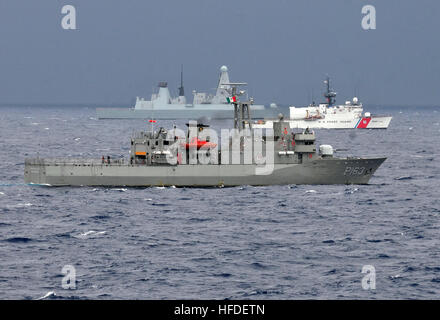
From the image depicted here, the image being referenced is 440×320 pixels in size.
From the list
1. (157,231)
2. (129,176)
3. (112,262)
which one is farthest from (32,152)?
(112,262)

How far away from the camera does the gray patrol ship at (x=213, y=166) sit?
48.2 metres

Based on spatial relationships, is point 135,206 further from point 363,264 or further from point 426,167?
point 426,167

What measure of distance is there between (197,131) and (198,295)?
28236 mm

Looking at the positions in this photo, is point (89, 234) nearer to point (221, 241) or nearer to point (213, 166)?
point (221, 241)

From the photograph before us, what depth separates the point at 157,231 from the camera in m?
33.4

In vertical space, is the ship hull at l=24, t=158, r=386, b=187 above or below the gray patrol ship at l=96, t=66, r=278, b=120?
below

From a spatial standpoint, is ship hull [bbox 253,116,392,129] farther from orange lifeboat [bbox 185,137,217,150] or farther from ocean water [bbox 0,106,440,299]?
orange lifeboat [bbox 185,137,217,150]

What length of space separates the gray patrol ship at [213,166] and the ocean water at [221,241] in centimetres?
90

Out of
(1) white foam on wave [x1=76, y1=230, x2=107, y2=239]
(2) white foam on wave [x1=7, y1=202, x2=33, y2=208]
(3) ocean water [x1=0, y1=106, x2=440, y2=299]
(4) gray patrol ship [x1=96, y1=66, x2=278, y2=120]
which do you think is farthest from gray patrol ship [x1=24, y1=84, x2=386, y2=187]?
(4) gray patrol ship [x1=96, y1=66, x2=278, y2=120]

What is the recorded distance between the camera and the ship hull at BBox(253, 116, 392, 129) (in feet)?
466

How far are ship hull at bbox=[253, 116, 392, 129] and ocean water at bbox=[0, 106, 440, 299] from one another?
295ft

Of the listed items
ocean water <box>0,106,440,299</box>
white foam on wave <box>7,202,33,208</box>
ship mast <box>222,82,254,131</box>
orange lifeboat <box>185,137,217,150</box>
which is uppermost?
ship mast <box>222,82,254,131</box>


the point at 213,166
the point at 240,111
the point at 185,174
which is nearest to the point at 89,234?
the point at 185,174

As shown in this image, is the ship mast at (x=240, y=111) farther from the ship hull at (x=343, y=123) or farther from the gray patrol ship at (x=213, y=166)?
the ship hull at (x=343, y=123)
